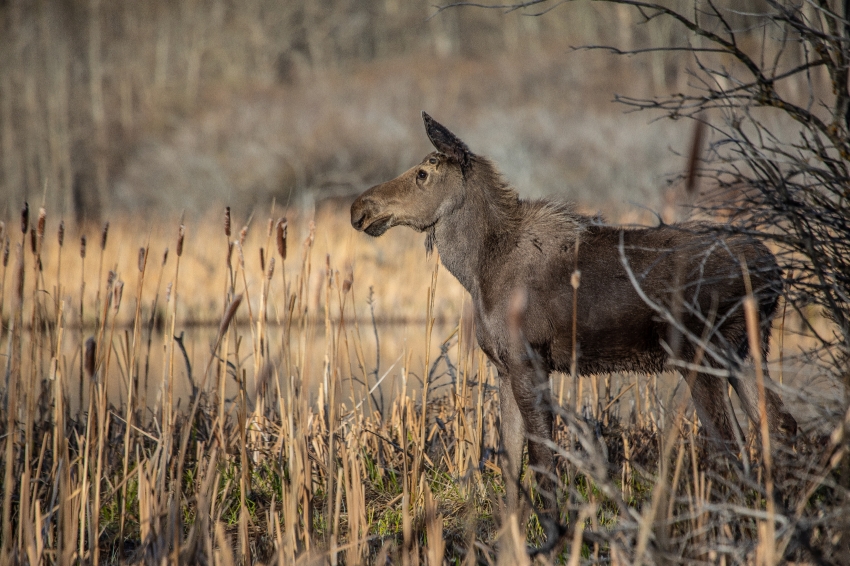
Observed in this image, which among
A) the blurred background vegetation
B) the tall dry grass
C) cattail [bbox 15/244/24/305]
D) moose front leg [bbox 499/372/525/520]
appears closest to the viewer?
the tall dry grass

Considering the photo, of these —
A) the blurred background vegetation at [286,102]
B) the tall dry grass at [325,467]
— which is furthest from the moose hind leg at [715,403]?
the blurred background vegetation at [286,102]

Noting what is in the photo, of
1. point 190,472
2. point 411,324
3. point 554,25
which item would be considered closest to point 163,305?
point 411,324

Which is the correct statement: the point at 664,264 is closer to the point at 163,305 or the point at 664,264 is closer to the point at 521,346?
the point at 521,346

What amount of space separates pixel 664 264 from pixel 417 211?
1.43 metres

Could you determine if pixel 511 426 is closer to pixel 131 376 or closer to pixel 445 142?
pixel 445 142

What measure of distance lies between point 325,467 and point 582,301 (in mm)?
1716

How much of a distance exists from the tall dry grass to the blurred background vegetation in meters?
13.5

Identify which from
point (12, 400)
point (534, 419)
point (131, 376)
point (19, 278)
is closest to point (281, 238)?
point (131, 376)

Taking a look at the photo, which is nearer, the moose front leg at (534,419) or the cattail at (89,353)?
the cattail at (89,353)

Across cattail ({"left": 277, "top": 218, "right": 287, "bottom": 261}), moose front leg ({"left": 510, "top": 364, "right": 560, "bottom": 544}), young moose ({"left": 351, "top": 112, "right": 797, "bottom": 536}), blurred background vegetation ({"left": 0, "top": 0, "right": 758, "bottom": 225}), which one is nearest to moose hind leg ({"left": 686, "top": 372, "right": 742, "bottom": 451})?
young moose ({"left": 351, "top": 112, "right": 797, "bottom": 536})

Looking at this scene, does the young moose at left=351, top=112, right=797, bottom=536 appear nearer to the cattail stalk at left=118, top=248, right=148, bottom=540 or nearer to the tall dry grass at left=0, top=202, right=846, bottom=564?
the tall dry grass at left=0, top=202, right=846, bottom=564

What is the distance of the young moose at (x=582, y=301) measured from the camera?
408 centimetres

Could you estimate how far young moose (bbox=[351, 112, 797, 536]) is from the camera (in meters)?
4.08

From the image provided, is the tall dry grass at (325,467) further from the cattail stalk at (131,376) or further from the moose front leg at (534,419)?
the moose front leg at (534,419)
